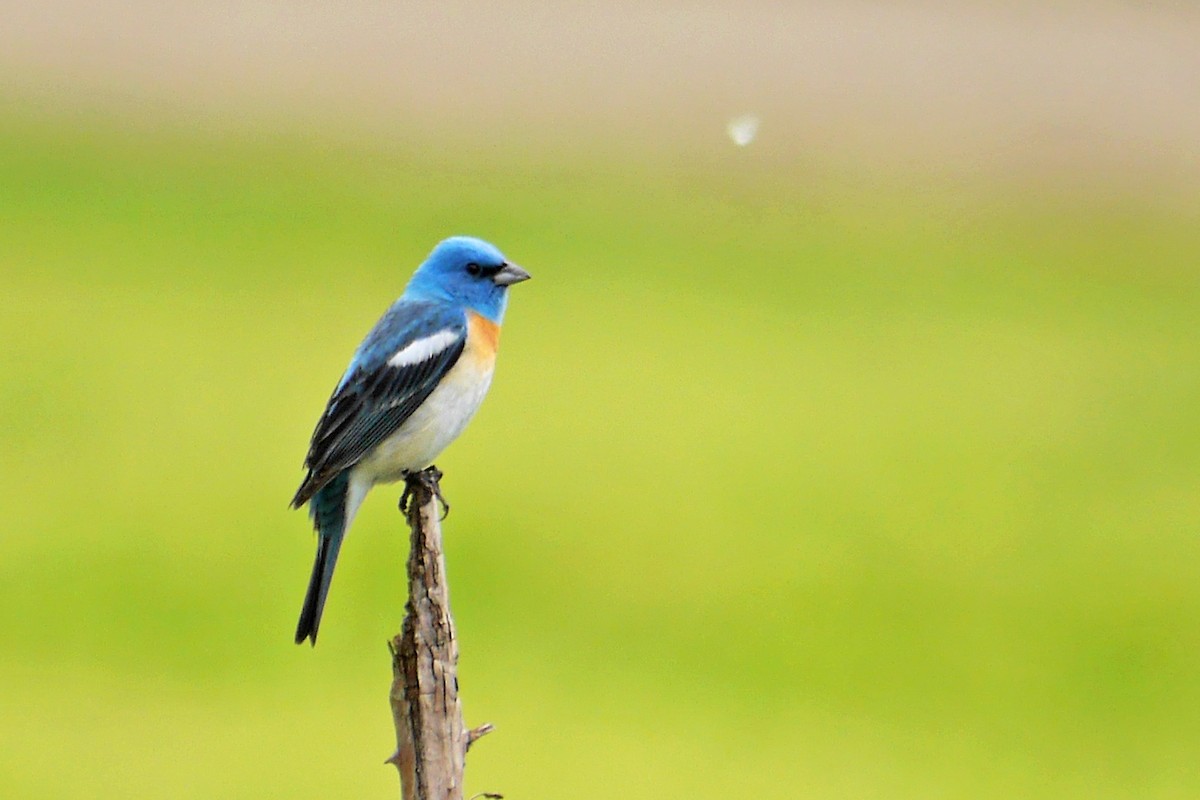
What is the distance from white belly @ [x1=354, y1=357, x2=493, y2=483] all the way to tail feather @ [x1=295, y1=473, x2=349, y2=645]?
99mm

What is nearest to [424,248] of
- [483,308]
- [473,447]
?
[473,447]

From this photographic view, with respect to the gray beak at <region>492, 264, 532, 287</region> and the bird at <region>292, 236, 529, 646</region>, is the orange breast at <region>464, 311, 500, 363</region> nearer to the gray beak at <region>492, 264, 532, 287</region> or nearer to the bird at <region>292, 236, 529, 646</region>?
the bird at <region>292, 236, 529, 646</region>

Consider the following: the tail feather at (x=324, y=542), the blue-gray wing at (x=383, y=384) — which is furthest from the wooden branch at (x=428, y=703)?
the blue-gray wing at (x=383, y=384)

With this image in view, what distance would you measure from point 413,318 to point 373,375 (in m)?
0.33

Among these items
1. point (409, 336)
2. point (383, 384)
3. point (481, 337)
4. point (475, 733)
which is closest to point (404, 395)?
point (383, 384)

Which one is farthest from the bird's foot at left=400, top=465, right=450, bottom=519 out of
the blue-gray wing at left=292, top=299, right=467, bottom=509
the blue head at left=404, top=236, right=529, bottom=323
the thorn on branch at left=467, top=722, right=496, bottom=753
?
the thorn on branch at left=467, top=722, right=496, bottom=753

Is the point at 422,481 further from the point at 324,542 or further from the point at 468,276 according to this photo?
the point at 468,276

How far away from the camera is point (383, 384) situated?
4992 millimetres

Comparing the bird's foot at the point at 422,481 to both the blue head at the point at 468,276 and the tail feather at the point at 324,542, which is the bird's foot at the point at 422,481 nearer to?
the tail feather at the point at 324,542

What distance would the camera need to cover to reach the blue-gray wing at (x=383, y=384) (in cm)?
484

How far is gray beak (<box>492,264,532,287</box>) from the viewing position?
5.39 metres

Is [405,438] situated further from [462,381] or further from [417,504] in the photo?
[417,504]

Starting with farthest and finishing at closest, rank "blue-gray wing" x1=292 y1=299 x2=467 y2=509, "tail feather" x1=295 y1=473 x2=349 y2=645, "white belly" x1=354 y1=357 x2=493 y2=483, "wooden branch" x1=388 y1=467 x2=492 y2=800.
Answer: "white belly" x1=354 y1=357 x2=493 y2=483 → "blue-gray wing" x1=292 y1=299 x2=467 y2=509 → "tail feather" x1=295 y1=473 x2=349 y2=645 → "wooden branch" x1=388 y1=467 x2=492 y2=800

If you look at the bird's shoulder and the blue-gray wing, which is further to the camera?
the bird's shoulder
